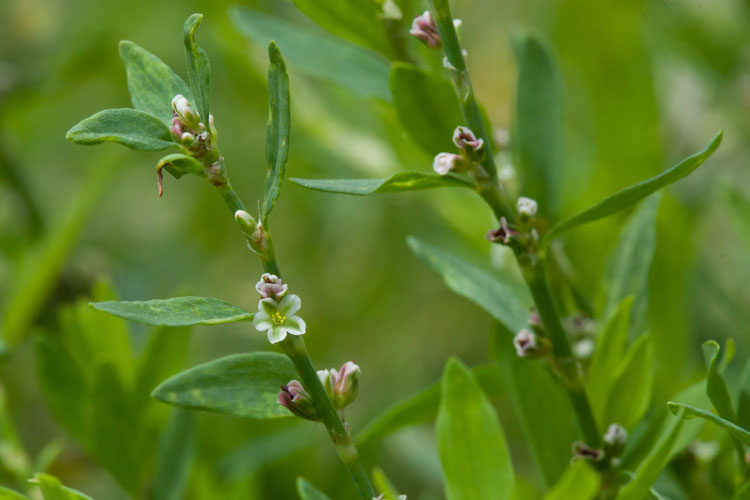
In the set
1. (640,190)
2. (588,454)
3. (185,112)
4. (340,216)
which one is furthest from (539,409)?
(340,216)

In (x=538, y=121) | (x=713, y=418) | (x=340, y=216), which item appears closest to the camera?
(x=713, y=418)

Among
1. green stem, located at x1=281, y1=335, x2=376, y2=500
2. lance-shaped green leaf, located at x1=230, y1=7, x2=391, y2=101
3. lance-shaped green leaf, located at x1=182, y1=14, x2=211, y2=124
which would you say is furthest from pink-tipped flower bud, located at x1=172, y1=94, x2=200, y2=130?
lance-shaped green leaf, located at x1=230, y1=7, x2=391, y2=101

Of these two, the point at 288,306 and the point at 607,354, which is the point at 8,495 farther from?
the point at 607,354

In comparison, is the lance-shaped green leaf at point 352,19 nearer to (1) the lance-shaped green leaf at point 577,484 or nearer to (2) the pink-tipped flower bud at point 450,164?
(2) the pink-tipped flower bud at point 450,164

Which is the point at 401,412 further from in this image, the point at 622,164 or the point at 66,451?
the point at 66,451

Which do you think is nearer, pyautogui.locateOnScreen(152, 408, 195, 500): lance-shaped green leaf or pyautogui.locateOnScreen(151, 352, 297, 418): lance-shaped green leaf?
pyautogui.locateOnScreen(151, 352, 297, 418): lance-shaped green leaf

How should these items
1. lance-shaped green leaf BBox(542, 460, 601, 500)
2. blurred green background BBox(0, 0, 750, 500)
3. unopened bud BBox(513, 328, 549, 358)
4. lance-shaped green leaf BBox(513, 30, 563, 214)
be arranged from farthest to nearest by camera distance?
blurred green background BBox(0, 0, 750, 500) → lance-shaped green leaf BBox(513, 30, 563, 214) → unopened bud BBox(513, 328, 549, 358) → lance-shaped green leaf BBox(542, 460, 601, 500)

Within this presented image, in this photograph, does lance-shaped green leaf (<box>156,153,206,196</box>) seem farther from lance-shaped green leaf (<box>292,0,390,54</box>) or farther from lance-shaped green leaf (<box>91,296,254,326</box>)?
lance-shaped green leaf (<box>292,0,390,54</box>)
